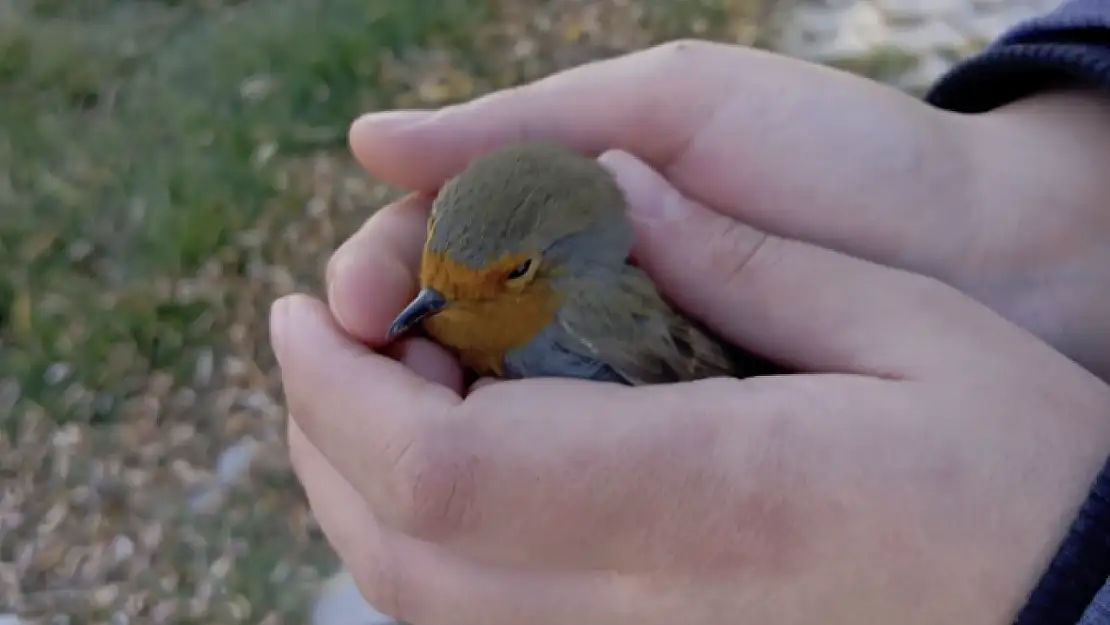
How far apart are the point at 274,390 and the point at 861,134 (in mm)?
2129

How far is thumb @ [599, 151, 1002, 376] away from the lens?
1907 millimetres

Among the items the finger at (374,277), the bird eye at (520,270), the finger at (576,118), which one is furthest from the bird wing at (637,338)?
the finger at (576,118)

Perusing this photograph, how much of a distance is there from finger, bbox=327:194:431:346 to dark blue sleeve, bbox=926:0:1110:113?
4.22ft

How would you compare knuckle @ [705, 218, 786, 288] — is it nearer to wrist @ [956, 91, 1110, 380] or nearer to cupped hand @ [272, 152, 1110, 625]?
cupped hand @ [272, 152, 1110, 625]

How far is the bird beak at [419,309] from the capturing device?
2158 mm

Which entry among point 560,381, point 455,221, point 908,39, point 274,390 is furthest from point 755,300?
point 908,39

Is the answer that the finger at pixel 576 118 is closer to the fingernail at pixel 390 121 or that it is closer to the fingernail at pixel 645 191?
the fingernail at pixel 390 121

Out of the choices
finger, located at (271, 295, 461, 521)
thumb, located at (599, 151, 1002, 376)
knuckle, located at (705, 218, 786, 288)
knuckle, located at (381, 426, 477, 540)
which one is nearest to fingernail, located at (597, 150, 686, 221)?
thumb, located at (599, 151, 1002, 376)

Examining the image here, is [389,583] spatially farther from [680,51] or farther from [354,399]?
[680,51]

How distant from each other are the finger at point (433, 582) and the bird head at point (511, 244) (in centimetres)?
37

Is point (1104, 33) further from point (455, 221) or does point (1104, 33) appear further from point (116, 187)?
point (116, 187)

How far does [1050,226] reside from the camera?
7.72 ft

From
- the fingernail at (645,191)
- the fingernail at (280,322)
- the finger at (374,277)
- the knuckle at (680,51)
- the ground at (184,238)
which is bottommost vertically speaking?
the ground at (184,238)

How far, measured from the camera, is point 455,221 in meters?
2.14
